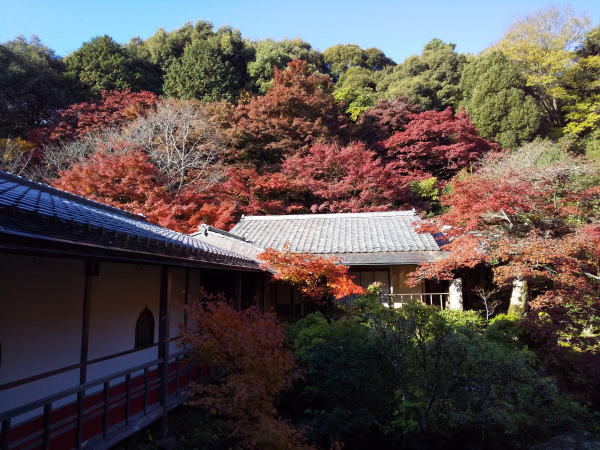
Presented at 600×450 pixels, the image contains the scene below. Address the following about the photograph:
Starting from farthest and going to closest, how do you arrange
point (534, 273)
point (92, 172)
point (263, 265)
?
point (92, 172) < point (263, 265) < point (534, 273)

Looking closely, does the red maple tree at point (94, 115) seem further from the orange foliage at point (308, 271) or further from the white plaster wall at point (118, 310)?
the white plaster wall at point (118, 310)

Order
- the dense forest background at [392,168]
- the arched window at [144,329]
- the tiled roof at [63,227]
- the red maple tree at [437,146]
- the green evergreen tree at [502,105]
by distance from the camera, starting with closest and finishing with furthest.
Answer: the tiled roof at [63,227] < the dense forest background at [392,168] < the arched window at [144,329] < the red maple tree at [437,146] < the green evergreen tree at [502,105]

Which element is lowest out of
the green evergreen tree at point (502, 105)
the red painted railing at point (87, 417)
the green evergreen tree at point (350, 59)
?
the red painted railing at point (87, 417)

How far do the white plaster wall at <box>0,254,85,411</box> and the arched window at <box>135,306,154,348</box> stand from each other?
177 centimetres

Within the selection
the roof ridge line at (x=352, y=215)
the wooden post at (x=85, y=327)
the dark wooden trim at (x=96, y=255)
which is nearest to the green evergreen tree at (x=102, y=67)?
the roof ridge line at (x=352, y=215)

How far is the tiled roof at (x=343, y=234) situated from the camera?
1312 centimetres

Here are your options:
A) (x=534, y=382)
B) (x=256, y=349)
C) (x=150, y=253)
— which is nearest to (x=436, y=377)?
(x=534, y=382)

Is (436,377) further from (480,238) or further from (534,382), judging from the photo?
(480,238)

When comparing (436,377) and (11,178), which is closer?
(436,377)

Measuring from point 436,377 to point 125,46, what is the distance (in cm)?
3675

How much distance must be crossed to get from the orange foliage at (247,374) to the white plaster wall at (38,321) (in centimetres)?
216

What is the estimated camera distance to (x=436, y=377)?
18.7 feet

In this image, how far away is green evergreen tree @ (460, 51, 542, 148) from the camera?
2570 centimetres

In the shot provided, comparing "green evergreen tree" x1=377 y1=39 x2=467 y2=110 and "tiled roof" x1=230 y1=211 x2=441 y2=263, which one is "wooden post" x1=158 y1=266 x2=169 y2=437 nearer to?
"tiled roof" x1=230 y1=211 x2=441 y2=263
